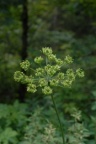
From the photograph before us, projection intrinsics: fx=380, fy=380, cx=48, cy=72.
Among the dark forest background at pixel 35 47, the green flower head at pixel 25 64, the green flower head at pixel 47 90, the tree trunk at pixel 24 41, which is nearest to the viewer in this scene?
the green flower head at pixel 47 90

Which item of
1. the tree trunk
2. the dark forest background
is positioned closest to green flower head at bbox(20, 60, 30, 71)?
the dark forest background

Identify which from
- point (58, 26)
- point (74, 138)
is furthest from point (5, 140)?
point (58, 26)

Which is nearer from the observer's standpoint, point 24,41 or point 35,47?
point 24,41

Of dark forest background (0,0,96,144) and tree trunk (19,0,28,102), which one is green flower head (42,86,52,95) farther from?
tree trunk (19,0,28,102)

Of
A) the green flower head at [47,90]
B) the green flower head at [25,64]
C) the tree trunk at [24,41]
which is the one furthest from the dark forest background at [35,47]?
the green flower head at [47,90]

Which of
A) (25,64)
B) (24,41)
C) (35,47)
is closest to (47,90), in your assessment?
(25,64)

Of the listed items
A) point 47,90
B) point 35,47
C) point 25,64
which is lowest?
point 47,90

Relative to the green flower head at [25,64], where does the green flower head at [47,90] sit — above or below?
below

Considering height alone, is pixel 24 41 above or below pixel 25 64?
above

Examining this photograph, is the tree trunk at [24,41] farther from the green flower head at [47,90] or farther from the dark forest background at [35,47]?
the green flower head at [47,90]

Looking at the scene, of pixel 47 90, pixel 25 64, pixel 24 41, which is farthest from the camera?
pixel 24 41

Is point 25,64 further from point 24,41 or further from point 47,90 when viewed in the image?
point 24,41

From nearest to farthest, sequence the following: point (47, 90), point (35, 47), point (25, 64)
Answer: point (47, 90)
point (25, 64)
point (35, 47)
